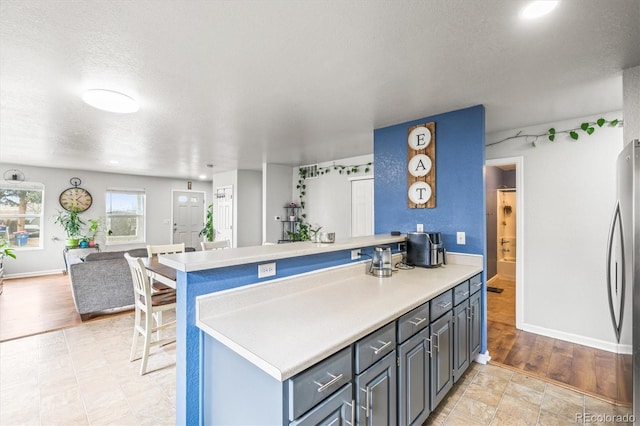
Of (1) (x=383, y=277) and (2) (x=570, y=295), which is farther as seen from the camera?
(2) (x=570, y=295)

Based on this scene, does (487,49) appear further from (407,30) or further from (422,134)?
(422,134)

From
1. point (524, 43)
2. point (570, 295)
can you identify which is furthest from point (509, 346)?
point (524, 43)

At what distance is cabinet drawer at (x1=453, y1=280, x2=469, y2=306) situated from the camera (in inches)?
86.7

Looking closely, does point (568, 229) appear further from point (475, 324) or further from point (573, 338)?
point (475, 324)

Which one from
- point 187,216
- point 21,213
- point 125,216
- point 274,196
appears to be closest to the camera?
point 274,196

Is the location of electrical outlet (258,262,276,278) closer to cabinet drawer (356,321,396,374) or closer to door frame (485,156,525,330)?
cabinet drawer (356,321,396,374)

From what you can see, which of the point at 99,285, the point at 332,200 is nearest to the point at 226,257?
the point at 99,285

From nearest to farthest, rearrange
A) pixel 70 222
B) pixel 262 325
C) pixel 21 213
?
pixel 262 325 < pixel 21 213 < pixel 70 222

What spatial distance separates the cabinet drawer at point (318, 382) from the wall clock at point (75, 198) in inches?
331

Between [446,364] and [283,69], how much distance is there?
96.5 inches

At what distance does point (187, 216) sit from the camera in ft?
29.9

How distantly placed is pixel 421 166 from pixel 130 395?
340 cm

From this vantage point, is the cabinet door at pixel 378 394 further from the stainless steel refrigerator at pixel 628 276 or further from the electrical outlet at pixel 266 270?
the stainless steel refrigerator at pixel 628 276

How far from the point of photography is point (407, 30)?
169cm
